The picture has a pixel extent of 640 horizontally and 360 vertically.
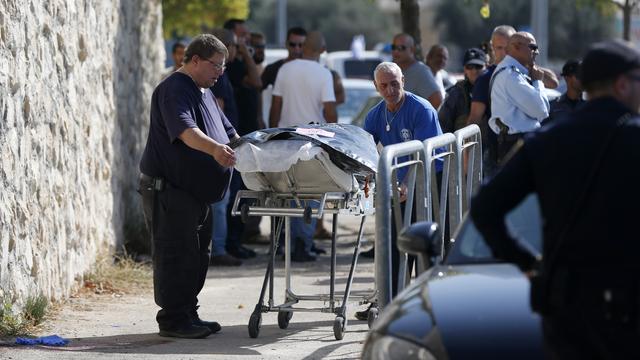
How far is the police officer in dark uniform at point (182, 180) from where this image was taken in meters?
8.13

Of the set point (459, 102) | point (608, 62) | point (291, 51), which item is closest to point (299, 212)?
point (459, 102)

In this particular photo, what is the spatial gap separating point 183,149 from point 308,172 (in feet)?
2.62

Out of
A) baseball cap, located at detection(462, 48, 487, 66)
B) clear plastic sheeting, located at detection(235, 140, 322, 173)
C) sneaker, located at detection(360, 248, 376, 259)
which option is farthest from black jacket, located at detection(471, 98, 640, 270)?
sneaker, located at detection(360, 248, 376, 259)

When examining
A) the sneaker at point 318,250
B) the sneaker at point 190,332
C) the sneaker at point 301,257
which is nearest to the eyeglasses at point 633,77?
the sneaker at point 190,332

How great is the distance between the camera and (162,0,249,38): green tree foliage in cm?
3012

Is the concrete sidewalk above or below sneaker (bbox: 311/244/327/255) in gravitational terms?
below

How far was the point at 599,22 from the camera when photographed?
2530 inches

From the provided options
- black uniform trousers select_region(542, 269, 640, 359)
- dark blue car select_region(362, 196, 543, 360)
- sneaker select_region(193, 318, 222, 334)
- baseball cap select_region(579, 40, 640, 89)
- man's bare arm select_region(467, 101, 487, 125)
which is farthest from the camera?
man's bare arm select_region(467, 101, 487, 125)

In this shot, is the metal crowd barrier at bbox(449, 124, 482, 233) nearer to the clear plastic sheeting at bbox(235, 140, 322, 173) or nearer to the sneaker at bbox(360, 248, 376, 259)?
the clear plastic sheeting at bbox(235, 140, 322, 173)

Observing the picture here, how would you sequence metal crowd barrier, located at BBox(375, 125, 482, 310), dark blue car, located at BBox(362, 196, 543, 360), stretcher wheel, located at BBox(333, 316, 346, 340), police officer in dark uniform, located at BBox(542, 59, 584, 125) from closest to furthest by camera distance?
dark blue car, located at BBox(362, 196, 543, 360)
metal crowd barrier, located at BBox(375, 125, 482, 310)
stretcher wheel, located at BBox(333, 316, 346, 340)
police officer in dark uniform, located at BBox(542, 59, 584, 125)

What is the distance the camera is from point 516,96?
9.66 meters

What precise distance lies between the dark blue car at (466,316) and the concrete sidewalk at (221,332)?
98.3 inches

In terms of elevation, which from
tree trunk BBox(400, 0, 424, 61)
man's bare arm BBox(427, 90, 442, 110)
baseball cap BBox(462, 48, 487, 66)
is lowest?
man's bare arm BBox(427, 90, 442, 110)

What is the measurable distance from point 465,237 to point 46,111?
14.7 feet
